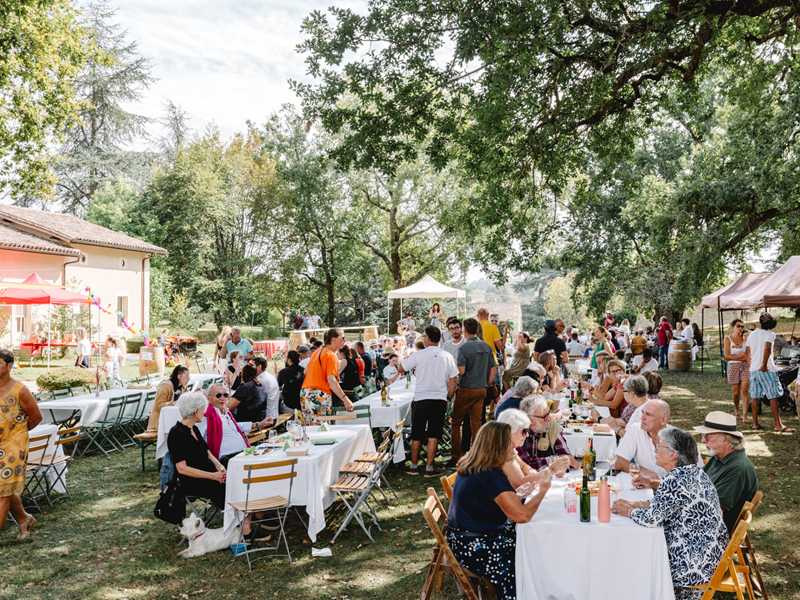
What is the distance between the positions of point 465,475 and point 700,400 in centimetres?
1171

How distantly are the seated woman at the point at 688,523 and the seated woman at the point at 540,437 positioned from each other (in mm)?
1602

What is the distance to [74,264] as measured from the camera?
86.7 ft

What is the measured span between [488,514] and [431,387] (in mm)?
4180

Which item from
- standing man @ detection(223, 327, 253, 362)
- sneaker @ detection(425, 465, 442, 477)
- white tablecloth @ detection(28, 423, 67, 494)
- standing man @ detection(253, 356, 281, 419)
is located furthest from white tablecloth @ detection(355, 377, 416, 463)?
white tablecloth @ detection(28, 423, 67, 494)

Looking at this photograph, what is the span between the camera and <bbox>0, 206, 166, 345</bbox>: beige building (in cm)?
2359

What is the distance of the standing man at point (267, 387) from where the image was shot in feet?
28.3

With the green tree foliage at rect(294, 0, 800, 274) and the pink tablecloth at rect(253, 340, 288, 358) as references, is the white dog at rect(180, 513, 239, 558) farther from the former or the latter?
the pink tablecloth at rect(253, 340, 288, 358)

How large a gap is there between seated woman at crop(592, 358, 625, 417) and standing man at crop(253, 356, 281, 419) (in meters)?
4.45

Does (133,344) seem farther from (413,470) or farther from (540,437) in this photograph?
(540,437)

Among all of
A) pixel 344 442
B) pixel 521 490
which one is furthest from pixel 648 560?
pixel 344 442

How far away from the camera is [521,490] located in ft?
15.1

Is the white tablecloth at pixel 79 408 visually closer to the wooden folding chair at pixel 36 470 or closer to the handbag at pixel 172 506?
the wooden folding chair at pixel 36 470

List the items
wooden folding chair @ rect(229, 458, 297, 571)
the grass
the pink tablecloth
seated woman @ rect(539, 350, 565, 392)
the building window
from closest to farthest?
the grass → wooden folding chair @ rect(229, 458, 297, 571) → seated woman @ rect(539, 350, 565, 392) → the pink tablecloth → the building window

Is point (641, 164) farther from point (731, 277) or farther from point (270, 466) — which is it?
point (270, 466)
